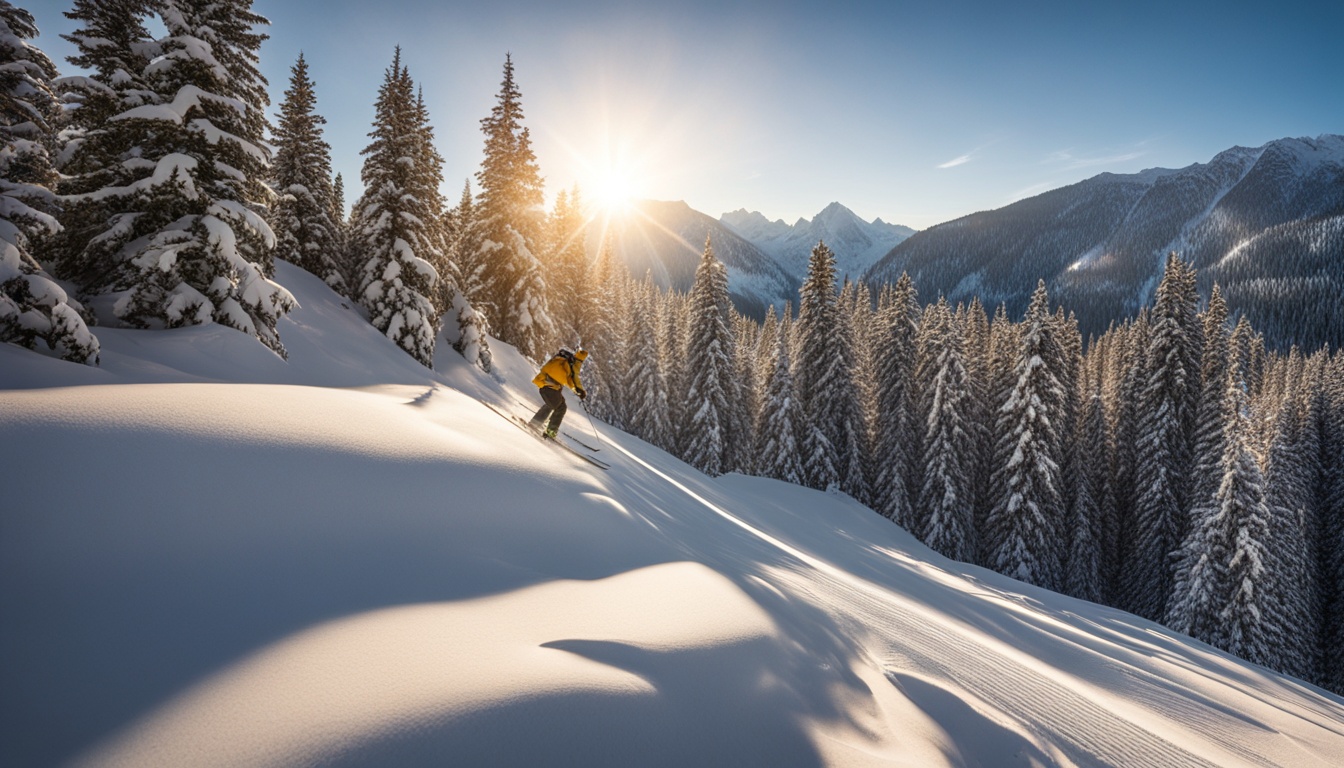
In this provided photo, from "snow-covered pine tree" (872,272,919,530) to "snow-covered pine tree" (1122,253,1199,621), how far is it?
13.2 meters

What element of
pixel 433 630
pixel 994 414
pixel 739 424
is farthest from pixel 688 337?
pixel 433 630

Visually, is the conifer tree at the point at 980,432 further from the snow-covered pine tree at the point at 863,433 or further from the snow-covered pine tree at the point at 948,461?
the snow-covered pine tree at the point at 863,433

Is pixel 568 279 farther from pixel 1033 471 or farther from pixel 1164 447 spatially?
pixel 1164 447

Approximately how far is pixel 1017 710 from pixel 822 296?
29.5 meters

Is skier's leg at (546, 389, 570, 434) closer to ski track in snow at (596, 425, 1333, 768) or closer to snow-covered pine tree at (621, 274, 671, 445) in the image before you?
ski track in snow at (596, 425, 1333, 768)

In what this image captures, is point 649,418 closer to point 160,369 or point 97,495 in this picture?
point 160,369

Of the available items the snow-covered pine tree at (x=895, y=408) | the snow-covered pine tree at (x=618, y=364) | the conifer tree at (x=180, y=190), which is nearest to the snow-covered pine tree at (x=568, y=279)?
the snow-covered pine tree at (x=618, y=364)

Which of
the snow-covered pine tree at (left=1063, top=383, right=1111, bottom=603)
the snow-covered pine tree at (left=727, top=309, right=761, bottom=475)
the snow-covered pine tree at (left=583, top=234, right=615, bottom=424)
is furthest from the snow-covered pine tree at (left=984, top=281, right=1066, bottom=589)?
the snow-covered pine tree at (left=583, top=234, right=615, bottom=424)

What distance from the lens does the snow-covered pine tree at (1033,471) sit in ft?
93.2

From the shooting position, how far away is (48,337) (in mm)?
6688

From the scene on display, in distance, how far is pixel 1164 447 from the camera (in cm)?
3103

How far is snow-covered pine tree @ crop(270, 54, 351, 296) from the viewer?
2252cm

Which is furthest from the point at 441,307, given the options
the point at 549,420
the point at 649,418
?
the point at 649,418

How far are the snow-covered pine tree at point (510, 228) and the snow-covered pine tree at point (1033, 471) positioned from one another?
2650 centimetres
